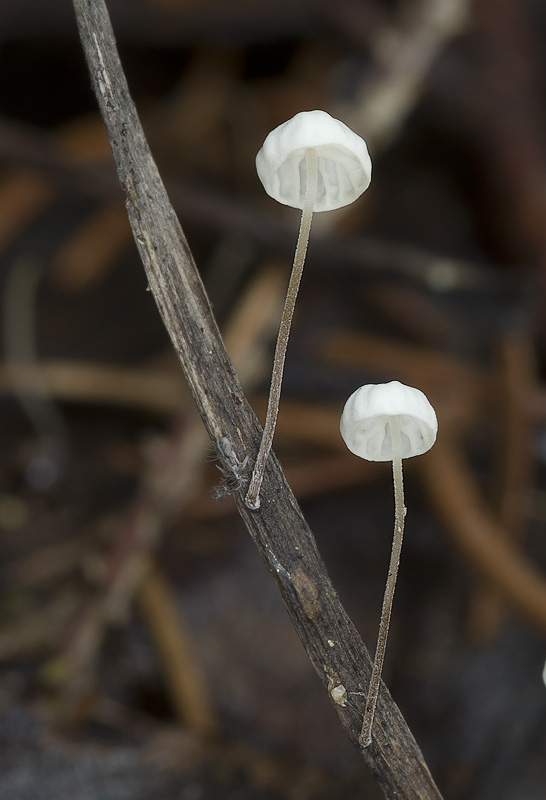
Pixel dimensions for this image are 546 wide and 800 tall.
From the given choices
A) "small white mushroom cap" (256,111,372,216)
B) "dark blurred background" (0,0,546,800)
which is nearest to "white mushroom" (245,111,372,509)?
"small white mushroom cap" (256,111,372,216)

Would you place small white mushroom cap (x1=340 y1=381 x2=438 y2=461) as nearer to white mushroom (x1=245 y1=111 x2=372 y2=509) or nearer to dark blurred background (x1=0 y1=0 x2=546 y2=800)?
white mushroom (x1=245 y1=111 x2=372 y2=509)

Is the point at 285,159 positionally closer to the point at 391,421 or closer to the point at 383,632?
the point at 391,421

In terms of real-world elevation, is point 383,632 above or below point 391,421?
below

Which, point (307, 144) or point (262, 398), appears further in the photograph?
point (262, 398)

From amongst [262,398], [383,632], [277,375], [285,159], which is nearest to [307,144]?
[285,159]

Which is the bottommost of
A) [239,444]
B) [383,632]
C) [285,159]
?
[383,632]

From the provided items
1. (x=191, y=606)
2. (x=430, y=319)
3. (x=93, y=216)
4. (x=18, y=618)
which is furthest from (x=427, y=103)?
(x=18, y=618)

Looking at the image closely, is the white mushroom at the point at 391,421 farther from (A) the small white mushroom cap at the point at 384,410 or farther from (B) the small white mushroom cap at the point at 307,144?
(B) the small white mushroom cap at the point at 307,144
